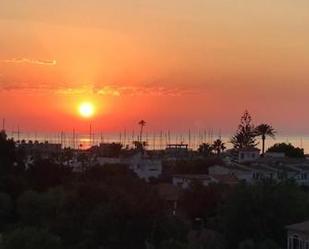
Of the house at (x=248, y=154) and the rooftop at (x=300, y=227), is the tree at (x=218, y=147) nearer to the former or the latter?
the house at (x=248, y=154)

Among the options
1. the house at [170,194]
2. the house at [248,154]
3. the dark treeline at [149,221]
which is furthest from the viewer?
the house at [248,154]

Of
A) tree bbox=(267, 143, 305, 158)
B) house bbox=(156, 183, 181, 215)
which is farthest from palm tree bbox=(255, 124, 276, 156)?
house bbox=(156, 183, 181, 215)

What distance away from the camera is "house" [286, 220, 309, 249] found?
33000 mm

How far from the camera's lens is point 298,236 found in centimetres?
3359

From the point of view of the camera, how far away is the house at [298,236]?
33.0 m

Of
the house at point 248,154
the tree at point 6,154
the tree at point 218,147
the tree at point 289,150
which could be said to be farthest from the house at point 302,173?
the tree at point 218,147

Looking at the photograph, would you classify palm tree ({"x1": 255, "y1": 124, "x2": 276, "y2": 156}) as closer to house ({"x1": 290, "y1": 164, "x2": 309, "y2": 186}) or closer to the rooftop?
house ({"x1": 290, "y1": 164, "x2": 309, "y2": 186})

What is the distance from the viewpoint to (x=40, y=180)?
190 ft

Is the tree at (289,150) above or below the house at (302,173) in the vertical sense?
above

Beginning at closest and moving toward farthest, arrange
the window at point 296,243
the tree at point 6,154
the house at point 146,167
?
the window at point 296,243 < the tree at point 6,154 < the house at point 146,167

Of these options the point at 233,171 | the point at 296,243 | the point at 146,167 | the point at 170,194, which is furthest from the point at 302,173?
the point at 296,243

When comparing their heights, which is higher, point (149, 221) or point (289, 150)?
point (289, 150)

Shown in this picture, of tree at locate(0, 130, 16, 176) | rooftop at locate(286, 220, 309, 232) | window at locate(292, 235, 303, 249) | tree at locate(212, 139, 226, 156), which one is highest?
tree at locate(212, 139, 226, 156)

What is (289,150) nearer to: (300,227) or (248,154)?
(248,154)
